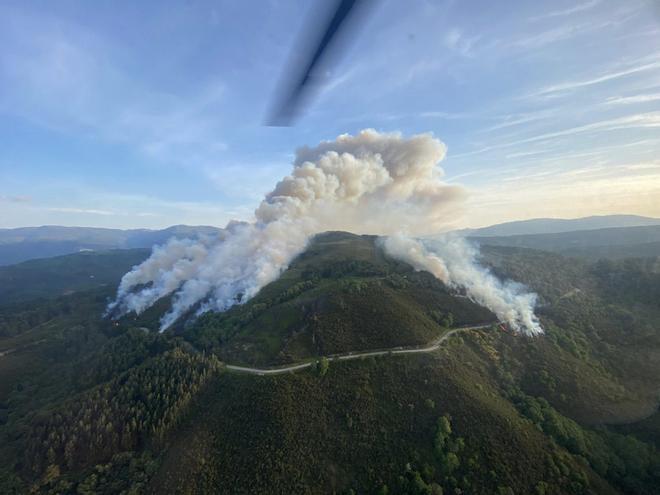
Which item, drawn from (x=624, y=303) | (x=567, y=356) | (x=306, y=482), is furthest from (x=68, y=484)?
(x=624, y=303)

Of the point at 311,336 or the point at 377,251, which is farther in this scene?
the point at 377,251

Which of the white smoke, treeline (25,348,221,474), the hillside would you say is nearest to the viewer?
the hillside

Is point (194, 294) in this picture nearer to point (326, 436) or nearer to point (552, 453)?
point (326, 436)

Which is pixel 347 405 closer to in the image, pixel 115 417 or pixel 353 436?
pixel 353 436

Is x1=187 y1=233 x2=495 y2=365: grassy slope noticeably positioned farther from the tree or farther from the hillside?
the tree

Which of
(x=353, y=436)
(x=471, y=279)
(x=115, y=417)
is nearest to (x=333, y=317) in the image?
(x=353, y=436)

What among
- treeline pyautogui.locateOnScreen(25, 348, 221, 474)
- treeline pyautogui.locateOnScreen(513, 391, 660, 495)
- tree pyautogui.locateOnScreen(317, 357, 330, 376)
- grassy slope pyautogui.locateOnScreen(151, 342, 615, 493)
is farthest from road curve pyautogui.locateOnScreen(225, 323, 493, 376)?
treeline pyautogui.locateOnScreen(513, 391, 660, 495)
